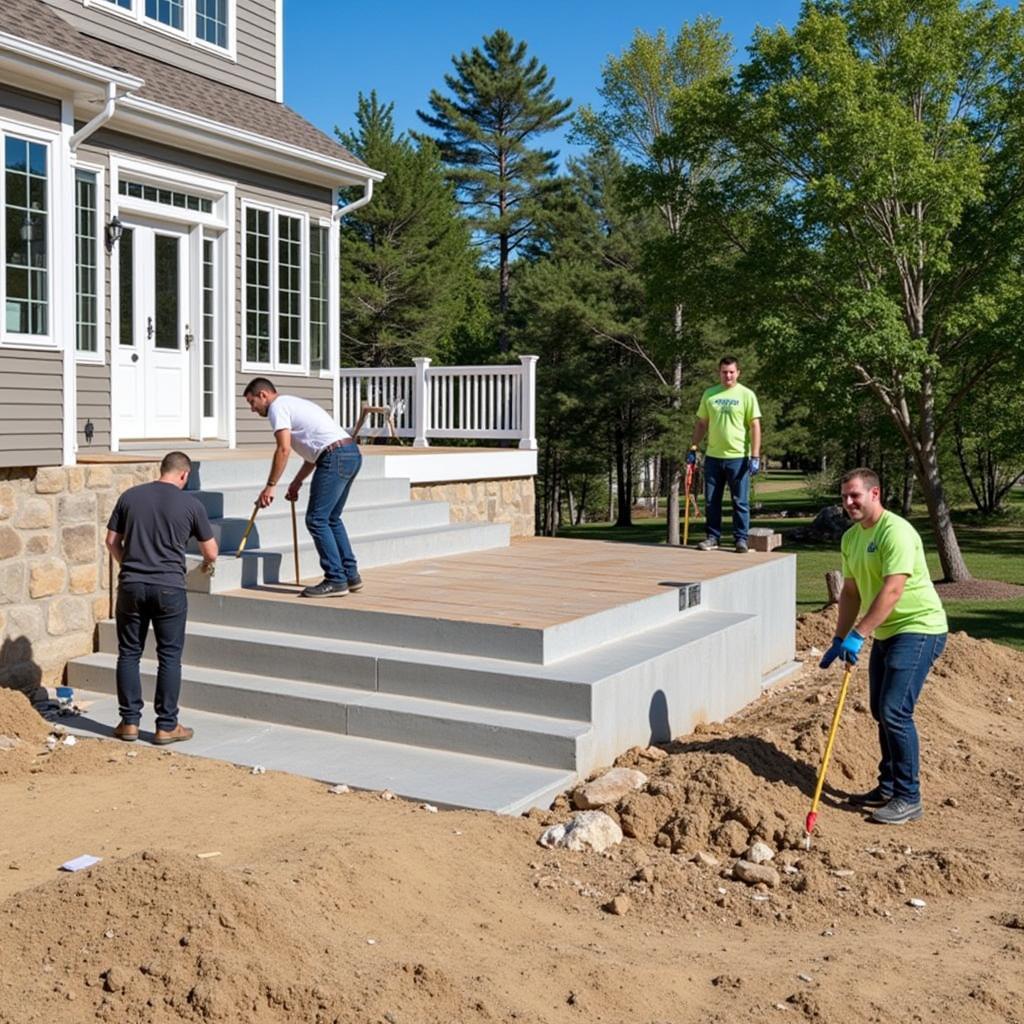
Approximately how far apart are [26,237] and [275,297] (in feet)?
15.7

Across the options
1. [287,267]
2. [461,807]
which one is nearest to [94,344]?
[287,267]

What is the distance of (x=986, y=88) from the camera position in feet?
64.2

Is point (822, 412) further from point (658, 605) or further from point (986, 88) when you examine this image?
point (658, 605)

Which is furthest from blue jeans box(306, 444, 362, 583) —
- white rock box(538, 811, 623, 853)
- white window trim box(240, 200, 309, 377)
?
white window trim box(240, 200, 309, 377)

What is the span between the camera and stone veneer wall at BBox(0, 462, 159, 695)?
27.4 ft

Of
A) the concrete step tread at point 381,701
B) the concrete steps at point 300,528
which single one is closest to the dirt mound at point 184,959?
the concrete step tread at point 381,701

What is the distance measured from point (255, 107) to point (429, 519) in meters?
5.58

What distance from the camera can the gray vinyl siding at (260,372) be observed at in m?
13.0

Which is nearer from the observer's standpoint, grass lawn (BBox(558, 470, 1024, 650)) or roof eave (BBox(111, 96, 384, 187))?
roof eave (BBox(111, 96, 384, 187))

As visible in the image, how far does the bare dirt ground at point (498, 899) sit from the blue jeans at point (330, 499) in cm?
189

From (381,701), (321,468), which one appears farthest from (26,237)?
(381,701)

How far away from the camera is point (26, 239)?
8.84 meters

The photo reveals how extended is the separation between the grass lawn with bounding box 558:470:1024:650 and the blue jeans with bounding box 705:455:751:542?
3310 mm

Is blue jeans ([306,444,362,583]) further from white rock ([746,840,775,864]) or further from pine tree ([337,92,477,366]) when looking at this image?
pine tree ([337,92,477,366])
